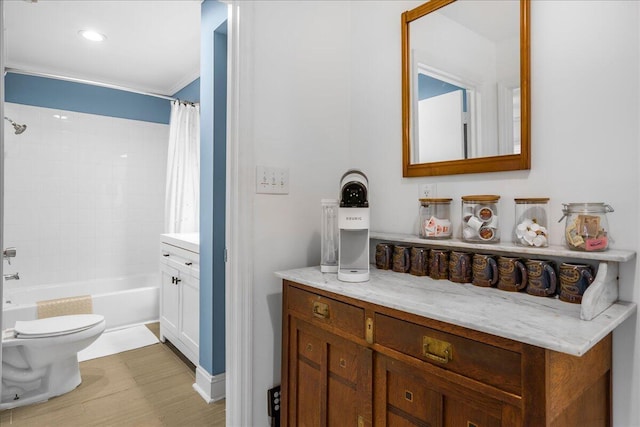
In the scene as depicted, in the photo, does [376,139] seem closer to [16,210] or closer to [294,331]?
[294,331]

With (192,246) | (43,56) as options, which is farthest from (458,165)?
(43,56)

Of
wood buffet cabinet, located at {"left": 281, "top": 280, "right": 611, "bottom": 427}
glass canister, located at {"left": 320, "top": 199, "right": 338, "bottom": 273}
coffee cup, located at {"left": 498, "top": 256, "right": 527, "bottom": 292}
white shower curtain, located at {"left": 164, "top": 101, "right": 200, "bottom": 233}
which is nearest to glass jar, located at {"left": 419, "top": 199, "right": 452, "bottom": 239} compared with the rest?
coffee cup, located at {"left": 498, "top": 256, "right": 527, "bottom": 292}

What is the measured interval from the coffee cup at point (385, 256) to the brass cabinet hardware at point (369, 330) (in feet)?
1.52

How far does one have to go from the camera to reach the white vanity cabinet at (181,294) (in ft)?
8.00

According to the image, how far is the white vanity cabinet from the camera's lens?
244 cm

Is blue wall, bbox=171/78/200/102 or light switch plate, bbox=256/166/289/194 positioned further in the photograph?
blue wall, bbox=171/78/200/102

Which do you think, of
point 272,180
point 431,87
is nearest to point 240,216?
point 272,180

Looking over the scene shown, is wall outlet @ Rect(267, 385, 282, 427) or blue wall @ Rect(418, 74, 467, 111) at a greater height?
blue wall @ Rect(418, 74, 467, 111)

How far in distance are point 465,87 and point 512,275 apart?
78 cm

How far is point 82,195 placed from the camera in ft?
12.3

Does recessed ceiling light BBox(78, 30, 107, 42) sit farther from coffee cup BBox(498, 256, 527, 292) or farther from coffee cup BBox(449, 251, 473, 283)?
coffee cup BBox(498, 256, 527, 292)

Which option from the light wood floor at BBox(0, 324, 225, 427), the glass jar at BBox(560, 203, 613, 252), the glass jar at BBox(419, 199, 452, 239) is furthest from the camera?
the light wood floor at BBox(0, 324, 225, 427)

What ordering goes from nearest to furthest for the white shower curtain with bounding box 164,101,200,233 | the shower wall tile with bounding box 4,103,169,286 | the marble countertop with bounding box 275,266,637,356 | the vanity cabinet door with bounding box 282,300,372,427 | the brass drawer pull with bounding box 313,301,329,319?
1. the marble countertop with bounding box 275,266,637,356
2. the vanity cabinet door with bounding box 282,300,372,427
3. the brass drawer pull with bounding box 313,301,329,319
4. the white shower curtain with bounding box 164,101,200,233
5. the shower wall tile with bounding box 4,103,169,286

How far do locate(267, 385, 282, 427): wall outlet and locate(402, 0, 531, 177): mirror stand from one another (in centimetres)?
118
